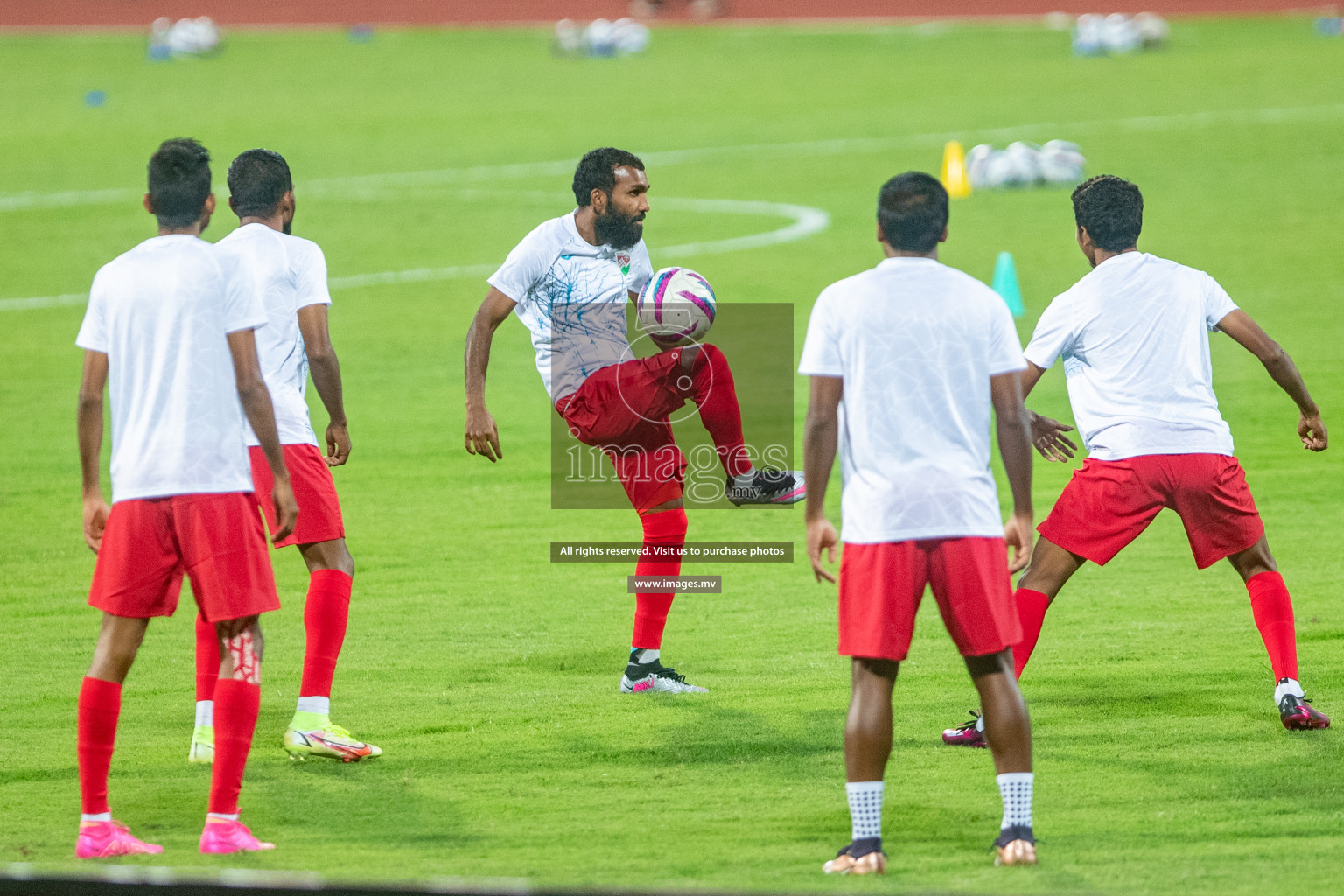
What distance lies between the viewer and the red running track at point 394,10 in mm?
54125

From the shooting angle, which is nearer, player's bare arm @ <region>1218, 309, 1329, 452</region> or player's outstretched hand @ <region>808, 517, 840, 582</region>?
player's outstretched hand @ <region>808, 517, 840, 582</region>

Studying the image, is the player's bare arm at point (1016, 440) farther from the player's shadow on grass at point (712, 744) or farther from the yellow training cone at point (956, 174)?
the yellow training cone at point (956, 174)

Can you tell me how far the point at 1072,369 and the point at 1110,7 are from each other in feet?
156

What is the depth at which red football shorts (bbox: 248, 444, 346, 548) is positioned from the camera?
6.88 meters

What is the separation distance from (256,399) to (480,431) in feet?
6.99

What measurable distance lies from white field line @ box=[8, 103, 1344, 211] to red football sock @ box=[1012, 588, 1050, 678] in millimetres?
22644

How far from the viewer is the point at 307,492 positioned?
6.93 metres

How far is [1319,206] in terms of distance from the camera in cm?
2441

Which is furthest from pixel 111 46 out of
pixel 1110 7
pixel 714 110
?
pixel 1110 7

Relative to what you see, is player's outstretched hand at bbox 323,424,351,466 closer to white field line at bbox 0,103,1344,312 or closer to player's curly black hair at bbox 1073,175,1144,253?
player's curly black hair at bbox 1073,175,1144,253

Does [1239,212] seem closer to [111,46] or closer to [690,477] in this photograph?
[690,477]

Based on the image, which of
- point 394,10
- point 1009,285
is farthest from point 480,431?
point 394,10

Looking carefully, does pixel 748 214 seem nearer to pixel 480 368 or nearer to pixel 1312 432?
pixel 480 368

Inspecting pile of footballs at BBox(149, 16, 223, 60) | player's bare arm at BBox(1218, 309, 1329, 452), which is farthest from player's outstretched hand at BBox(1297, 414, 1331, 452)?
pile of footballs at BBox(149, 16, 223, 60)
